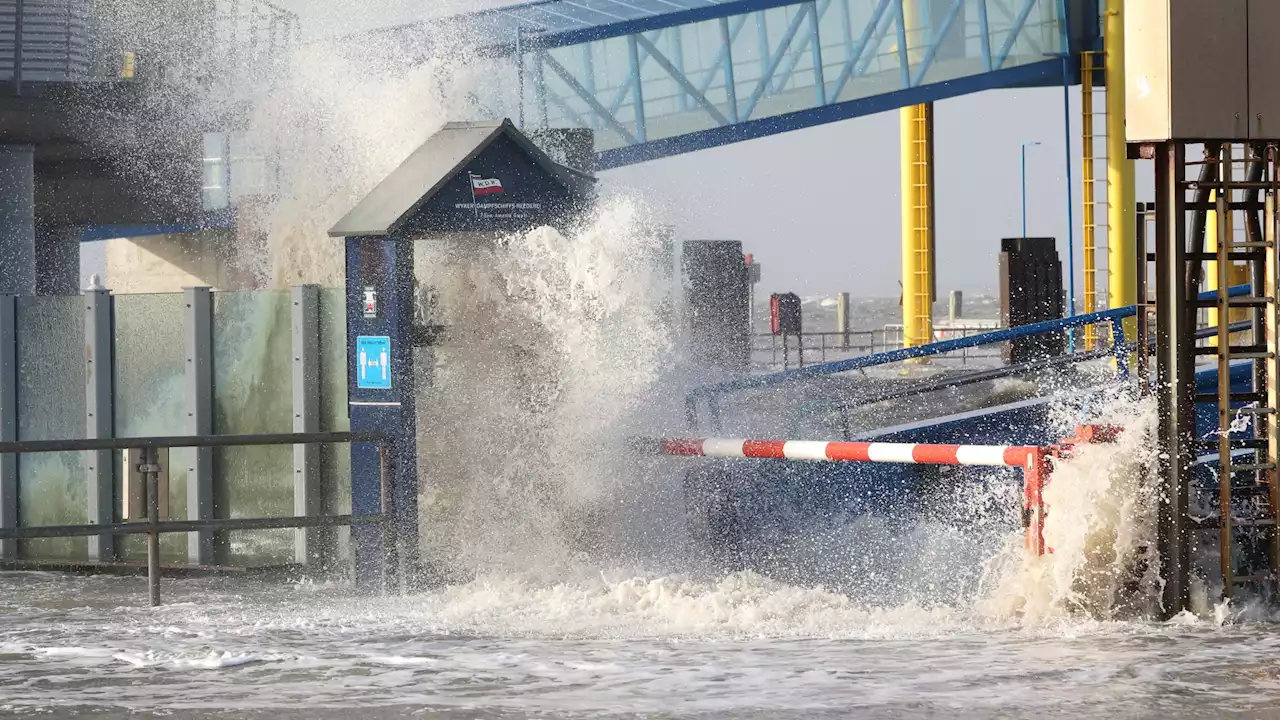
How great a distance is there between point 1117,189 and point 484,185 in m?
20.6

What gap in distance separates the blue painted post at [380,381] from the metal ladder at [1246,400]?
497 centimetres

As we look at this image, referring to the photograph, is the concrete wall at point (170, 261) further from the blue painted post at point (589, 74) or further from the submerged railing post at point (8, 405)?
the submerged railing post at point (8, 405)

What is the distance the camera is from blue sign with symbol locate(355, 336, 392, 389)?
1180cm

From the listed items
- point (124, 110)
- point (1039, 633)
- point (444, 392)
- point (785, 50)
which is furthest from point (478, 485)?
→ point (124, 110)

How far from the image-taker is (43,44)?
31.7 meters

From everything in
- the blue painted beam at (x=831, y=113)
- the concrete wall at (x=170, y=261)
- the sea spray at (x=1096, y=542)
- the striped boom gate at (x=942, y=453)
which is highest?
the blue painted beam at (x=831, y=113)

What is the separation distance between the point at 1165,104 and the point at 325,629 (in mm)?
5591

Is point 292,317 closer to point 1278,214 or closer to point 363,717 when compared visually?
point 363,717

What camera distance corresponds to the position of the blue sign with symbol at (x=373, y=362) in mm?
11805

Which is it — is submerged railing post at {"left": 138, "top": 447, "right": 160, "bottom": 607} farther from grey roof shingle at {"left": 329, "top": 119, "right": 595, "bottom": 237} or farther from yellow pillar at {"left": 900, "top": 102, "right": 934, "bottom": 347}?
yellow pillar at {"left": 900, "top": 102, "right": 934, "bottom": 347}

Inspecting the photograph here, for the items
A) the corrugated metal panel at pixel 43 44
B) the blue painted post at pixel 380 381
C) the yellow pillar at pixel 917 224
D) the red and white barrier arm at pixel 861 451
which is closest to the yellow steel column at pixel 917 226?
the yellow pillar at pixel 917 224

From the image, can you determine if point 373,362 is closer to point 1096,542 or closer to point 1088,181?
point 1096,542

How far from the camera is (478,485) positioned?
498 inches

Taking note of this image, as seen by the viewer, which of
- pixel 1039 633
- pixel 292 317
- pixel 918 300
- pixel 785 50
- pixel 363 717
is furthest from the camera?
pixel 918 300
